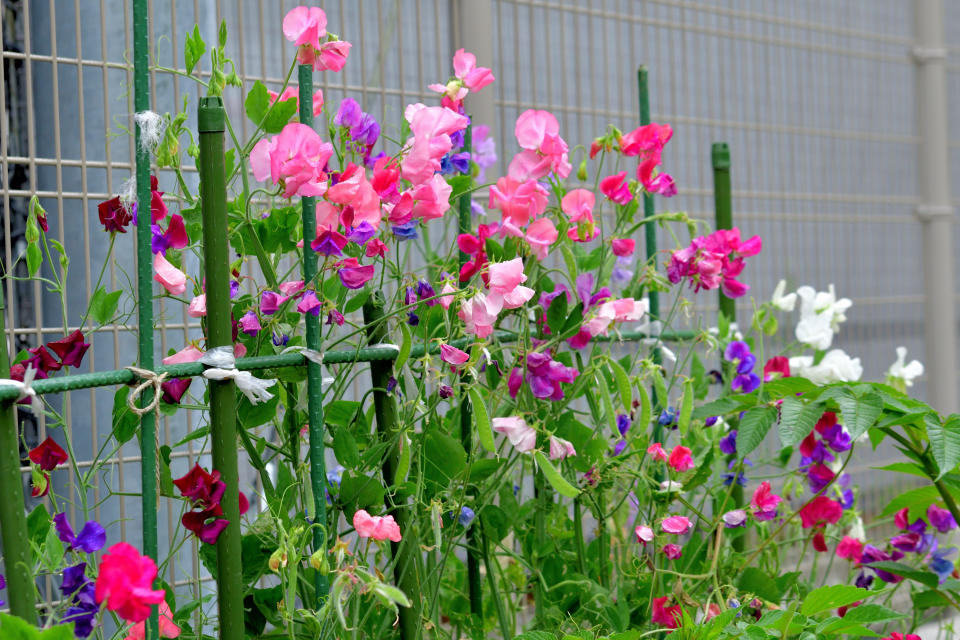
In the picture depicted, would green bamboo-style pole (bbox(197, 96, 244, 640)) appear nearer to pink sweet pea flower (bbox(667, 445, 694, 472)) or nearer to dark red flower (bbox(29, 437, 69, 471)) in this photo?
dark red flower (bbox(29, 437, 69, 471))

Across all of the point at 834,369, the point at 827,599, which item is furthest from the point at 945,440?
the point at 834,369

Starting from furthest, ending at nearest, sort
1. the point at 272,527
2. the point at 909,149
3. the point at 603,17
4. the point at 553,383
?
1. the point at 909,149
2. the point at 603,17
3. the point at 553,383
4. the point at 272,527

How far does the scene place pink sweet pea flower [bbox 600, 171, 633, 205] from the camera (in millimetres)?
1317

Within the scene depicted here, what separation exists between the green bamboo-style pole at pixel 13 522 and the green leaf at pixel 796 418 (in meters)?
0.75

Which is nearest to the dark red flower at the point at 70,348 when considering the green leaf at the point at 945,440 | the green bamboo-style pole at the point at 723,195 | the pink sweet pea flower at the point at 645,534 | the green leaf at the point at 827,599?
the pink sweet pea flower at the point at 645,534

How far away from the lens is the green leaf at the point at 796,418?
118cm

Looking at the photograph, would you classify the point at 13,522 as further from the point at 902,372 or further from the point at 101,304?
the point at 902,372

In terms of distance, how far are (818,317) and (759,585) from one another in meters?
0.52

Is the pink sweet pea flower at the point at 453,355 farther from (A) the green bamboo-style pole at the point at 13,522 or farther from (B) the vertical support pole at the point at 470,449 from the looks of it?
(A) the green bamboo-style pole at the point at 13,522

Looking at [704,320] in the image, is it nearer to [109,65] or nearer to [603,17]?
[603,17]

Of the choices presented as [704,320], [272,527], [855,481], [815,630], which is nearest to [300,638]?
[272,527]

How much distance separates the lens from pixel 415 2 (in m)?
1.65

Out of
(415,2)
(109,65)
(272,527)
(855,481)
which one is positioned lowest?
(855,481)

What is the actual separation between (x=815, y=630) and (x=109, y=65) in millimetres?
991
